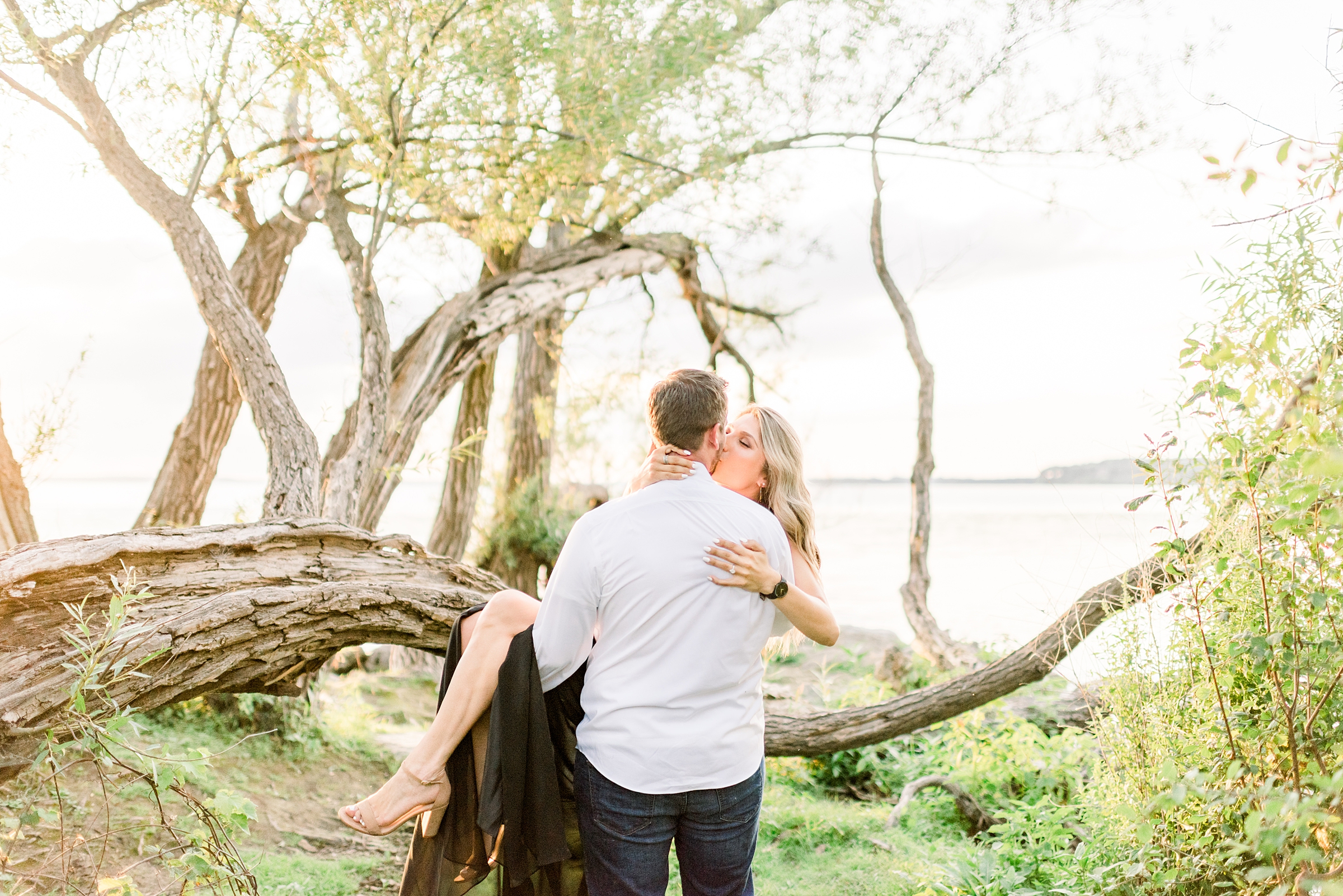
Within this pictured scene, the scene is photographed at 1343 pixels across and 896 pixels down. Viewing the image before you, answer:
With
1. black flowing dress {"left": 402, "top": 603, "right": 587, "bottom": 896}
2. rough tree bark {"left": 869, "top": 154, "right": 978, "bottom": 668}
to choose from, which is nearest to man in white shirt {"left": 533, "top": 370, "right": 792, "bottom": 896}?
black flowing dress {"left": 402, "top": 603, "right": 587, "bottom": 896}

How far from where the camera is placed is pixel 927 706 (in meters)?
4.57

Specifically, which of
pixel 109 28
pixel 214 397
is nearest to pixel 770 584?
pixel 109 28

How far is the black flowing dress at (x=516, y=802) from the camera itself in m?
2.25

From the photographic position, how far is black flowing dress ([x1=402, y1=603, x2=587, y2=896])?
2.25 meters

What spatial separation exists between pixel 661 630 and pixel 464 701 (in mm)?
700

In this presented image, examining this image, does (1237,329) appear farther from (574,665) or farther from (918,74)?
(918,74)

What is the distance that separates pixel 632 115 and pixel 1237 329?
3588 mm

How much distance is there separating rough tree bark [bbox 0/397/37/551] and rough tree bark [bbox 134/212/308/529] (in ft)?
6.19

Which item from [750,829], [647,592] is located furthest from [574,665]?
[750,829]

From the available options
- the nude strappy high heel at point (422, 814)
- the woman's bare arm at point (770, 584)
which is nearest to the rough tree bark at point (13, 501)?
the nude strappy high heel at point (422, 814)

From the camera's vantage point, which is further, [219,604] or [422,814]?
[219,604]

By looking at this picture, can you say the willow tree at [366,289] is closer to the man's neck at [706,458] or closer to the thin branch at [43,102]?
the thin branch at [43,102]

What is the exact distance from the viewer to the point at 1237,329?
8.39 ft

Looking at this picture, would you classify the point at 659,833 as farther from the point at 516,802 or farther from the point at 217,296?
the point at 217,296
